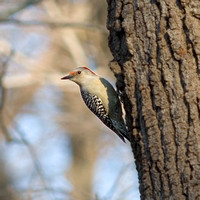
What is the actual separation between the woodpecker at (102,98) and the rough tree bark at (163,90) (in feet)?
7.13

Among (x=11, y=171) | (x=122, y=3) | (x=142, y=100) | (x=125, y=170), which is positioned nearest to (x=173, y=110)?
(x=142, y=100)

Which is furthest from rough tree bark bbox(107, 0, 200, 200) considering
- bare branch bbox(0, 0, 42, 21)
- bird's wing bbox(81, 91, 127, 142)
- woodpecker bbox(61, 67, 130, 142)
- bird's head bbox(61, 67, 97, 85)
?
bare branch bbox(0, 0, 42, 21)

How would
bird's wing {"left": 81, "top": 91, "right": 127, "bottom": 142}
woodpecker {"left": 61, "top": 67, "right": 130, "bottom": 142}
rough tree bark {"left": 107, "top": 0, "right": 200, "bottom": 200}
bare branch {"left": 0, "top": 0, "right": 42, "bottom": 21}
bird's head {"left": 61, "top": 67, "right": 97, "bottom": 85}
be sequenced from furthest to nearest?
bare branch {"left": 0, "top": 0, "right": 42, "bottom": 21}
bird's head {"left": 61, "top": 67, "right": 97, "bottom": 85}
bird's wing {"left": 81, "top": 91, "right": 127, "bottom": 142}
woodpecker {"left": 61, "top": 67, "right": 130, "bottom": 142}
rough tree bark {"left": 107, "top": 0, "right": 200, "bottom": 200}

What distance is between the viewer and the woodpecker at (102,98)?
20.6 ft

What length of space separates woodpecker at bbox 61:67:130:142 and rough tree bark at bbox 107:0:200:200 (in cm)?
217

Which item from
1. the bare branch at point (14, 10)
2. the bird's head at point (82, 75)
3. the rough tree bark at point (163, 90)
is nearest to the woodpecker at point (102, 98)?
the bird's head at point (82, 75)

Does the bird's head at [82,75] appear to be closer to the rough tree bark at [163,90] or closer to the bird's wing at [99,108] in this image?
the bird's wing at [99,108]

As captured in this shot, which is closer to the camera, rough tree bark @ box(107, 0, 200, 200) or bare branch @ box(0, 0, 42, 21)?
rough tree bark @ box(107, 0, 200, 200)

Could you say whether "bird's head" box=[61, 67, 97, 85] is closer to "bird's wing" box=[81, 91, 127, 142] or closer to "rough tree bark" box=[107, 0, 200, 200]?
"bird's wing" box=[81, 91, 127, 142]

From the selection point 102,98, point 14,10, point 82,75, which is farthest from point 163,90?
point 14,10

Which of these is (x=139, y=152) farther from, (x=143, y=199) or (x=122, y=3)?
(x=122, y=3)

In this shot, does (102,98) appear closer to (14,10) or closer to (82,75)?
(82,75)

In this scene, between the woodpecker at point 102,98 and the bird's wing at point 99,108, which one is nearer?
the woodpecker at point 102,98

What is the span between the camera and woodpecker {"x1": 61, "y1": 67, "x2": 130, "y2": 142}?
6277 mm
